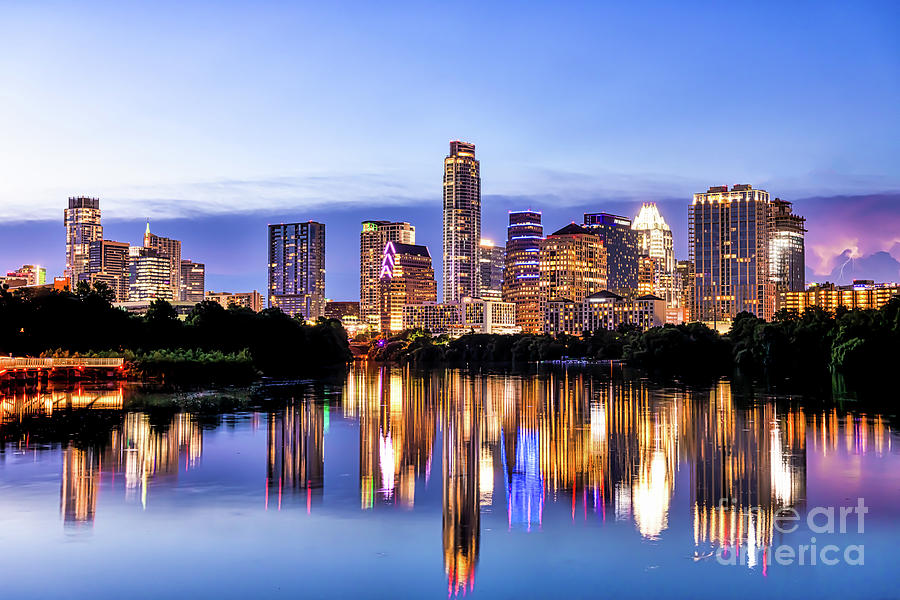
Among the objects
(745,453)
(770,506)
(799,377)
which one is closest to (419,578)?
(770,506)

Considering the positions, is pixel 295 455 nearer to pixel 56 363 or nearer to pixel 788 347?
pixel 56 363

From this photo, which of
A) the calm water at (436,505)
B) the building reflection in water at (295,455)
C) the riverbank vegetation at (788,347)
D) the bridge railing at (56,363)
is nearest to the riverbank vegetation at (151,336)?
the bridge railing at (56,363)

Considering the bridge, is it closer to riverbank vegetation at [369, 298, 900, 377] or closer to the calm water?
the calm water

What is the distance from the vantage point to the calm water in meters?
23.1

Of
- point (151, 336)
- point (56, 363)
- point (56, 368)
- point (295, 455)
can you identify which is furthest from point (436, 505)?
point (151, 336)

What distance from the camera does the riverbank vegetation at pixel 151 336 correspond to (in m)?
91.1

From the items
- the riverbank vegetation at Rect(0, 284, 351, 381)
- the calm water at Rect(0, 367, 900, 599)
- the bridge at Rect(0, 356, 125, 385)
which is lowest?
the calm water at Rect(0, 367, 900, 599)

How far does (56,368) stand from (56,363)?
60.1 inches

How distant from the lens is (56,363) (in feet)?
285

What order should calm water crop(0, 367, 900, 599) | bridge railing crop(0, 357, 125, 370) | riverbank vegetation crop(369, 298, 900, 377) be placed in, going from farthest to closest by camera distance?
1. riverbank vegetation crop(369, 298, 900, 377)
2. bridge railing crop(0, 357, 125, 370)
3. calm water crop(0, 367, 900, 599)

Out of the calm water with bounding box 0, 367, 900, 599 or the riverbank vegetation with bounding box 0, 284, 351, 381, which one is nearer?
the calm water with bounding box 0, 367, 900, 599

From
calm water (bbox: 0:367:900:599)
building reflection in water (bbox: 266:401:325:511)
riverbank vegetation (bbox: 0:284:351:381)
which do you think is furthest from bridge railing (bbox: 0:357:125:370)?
building reflection in water (bbox: 266:401:325:511)

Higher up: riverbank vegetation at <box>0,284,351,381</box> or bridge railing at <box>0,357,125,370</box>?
riverbank vegetation at <box>0,284,351,381</box>

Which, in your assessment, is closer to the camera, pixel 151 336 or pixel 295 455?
pixel 295 455
